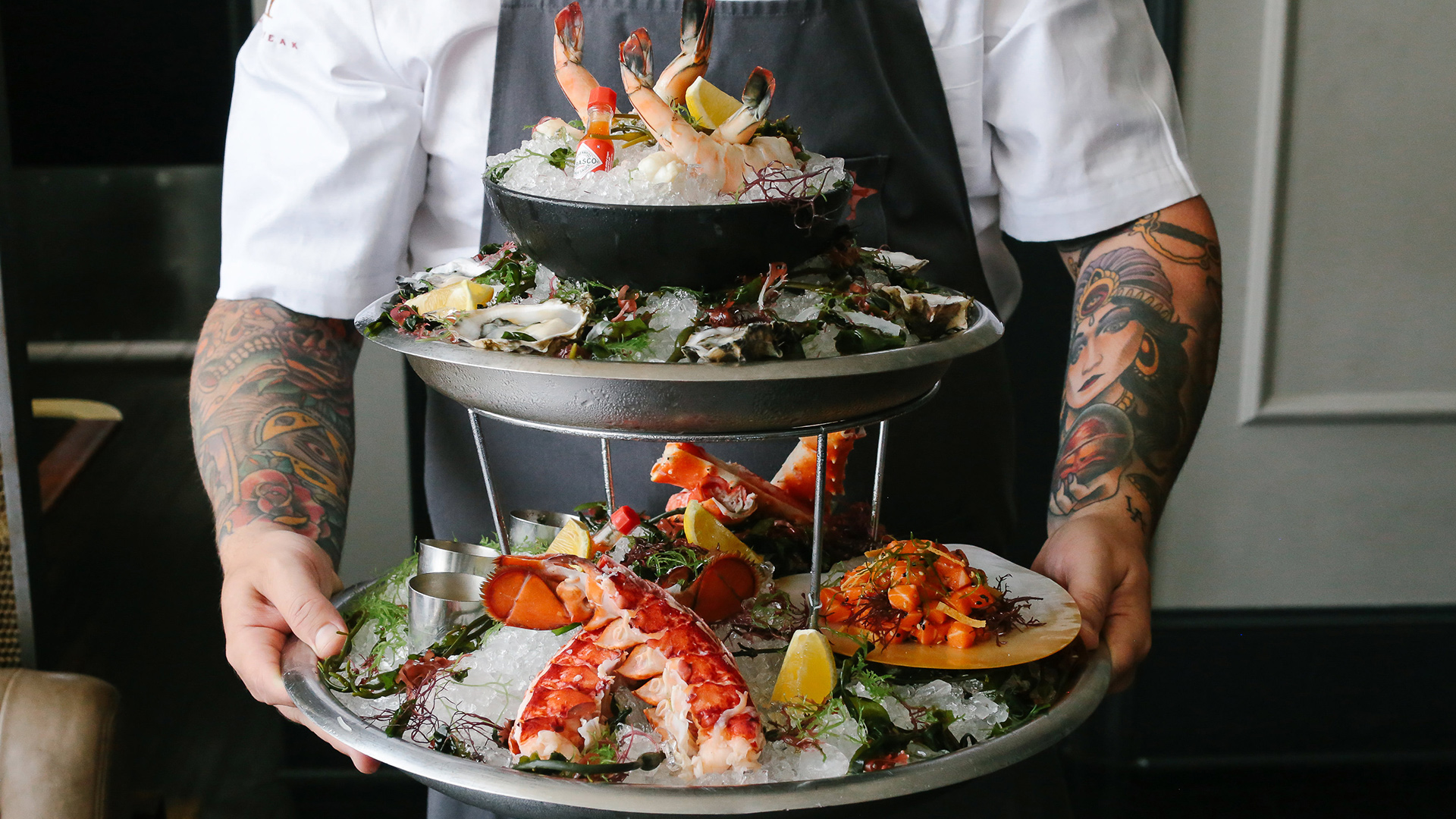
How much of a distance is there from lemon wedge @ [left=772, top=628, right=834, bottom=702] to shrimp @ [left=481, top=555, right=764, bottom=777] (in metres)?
0.05

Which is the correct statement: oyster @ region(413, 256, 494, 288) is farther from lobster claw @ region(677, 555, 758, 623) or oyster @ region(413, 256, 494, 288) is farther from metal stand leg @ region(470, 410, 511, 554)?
lobster claw @ region(677, 555, 758, 623)

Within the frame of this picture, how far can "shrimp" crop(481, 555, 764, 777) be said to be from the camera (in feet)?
2.89

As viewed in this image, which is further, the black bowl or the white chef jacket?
the white chef jacket


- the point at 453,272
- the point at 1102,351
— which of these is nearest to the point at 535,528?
the point at 453,272

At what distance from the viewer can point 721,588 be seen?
105 cm

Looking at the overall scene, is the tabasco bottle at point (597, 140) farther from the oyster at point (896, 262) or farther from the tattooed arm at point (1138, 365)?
the tattooed arm at point (1138, 365)

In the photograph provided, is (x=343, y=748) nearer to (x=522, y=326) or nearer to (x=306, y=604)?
(x=306, y=604)

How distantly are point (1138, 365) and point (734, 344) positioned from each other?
1.00 meters

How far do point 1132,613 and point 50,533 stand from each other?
3193 millimetres

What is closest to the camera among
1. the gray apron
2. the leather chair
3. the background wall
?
the gray apron

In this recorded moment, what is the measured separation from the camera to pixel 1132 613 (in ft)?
4.15

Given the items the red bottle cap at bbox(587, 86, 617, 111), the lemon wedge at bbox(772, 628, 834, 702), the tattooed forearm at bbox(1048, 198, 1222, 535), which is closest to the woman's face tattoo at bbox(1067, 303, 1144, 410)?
the tattooed forearm at bbox(1048, 198, 1222, 535)

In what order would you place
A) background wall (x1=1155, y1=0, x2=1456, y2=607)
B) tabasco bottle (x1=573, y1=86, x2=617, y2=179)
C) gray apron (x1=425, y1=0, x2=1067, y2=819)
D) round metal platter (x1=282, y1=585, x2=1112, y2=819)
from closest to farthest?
1. round metal platter (x1=282, y1=585, x2=1112, y2=819)
2. tabasco bottle (x1=573, y1=86, x2=617, y2=179)
3. gray apron (x1=425, y1=0, x2=1067, y2=819)
4. background wall (x1=1155, y1=0, x2=1456, y2=607)

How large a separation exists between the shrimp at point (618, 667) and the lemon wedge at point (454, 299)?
22 centimetres
